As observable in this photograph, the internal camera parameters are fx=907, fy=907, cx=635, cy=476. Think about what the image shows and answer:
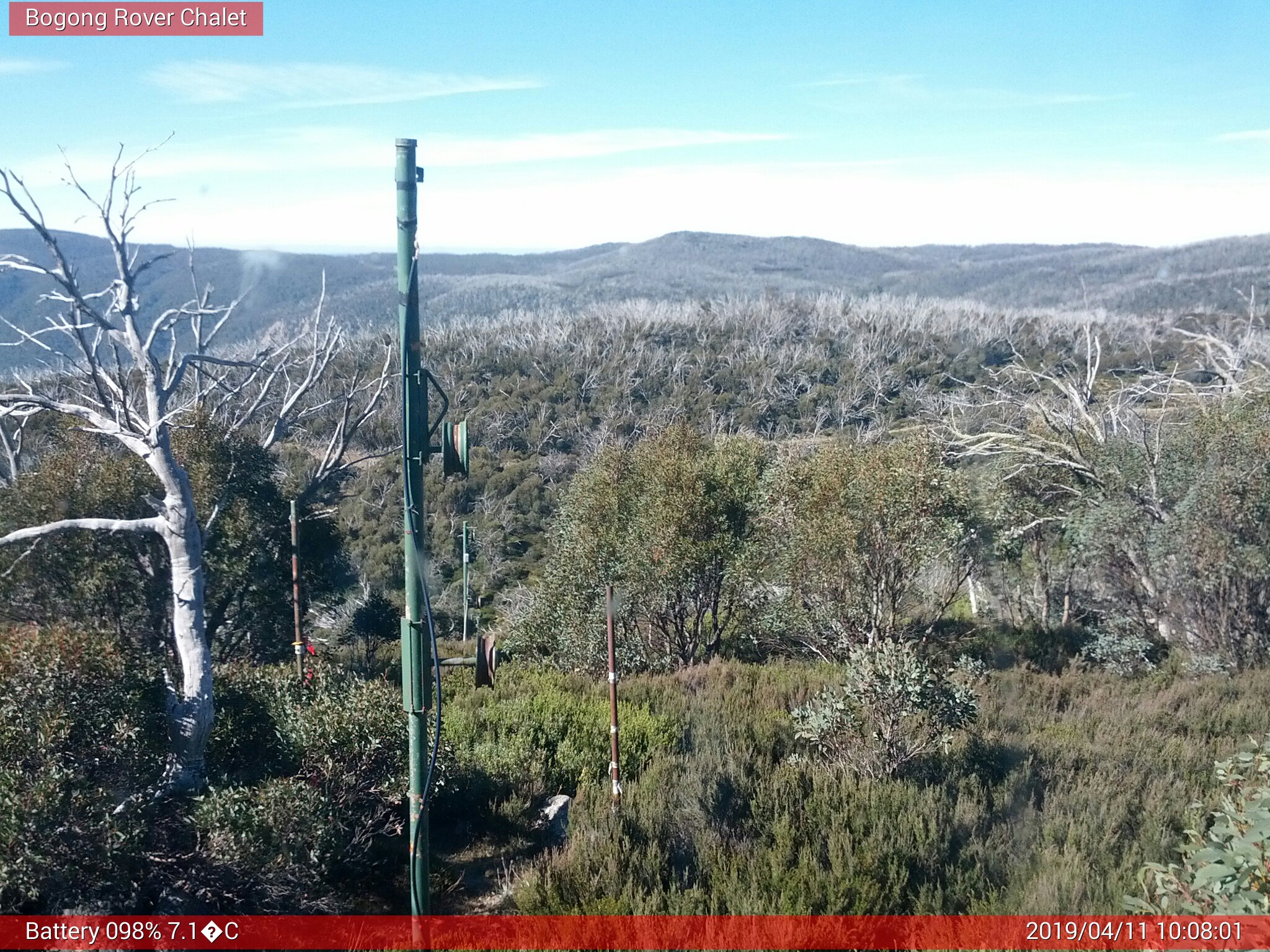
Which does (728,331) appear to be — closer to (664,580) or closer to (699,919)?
(664,580)

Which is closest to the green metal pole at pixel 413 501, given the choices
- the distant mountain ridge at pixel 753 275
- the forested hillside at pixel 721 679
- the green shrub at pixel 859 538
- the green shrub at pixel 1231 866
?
the forested hillside at pixel 721 679

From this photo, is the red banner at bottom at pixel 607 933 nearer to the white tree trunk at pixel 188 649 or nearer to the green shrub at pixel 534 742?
the white tree trunk at pixel 188 649

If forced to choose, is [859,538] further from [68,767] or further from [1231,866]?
[68,767]

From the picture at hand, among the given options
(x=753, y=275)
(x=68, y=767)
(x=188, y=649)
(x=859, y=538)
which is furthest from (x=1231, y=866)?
(x=753, y=275)

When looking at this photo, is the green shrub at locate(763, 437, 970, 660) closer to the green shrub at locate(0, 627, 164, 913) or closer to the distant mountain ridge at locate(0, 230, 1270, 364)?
the green shrub at locate(0, 627, 164, 913)

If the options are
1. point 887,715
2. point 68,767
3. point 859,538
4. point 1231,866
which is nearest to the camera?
point 1231,866

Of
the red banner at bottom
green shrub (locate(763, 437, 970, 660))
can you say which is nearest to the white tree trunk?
the red banner at bottom
